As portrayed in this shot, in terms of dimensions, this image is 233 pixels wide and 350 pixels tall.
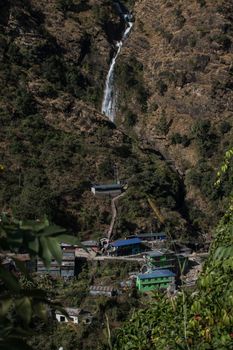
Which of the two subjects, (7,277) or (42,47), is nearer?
(7,277)

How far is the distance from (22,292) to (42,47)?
37.2 metres

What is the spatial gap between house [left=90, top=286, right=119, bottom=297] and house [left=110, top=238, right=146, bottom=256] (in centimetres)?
387

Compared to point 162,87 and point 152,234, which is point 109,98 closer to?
point 162,87

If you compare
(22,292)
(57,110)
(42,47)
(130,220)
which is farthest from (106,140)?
(22,292)

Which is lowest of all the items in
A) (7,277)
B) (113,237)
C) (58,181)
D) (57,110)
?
(113,237)

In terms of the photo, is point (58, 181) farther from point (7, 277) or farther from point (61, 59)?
point (7, 277)

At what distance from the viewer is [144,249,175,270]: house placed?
2434 cm

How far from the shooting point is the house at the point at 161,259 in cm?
2434

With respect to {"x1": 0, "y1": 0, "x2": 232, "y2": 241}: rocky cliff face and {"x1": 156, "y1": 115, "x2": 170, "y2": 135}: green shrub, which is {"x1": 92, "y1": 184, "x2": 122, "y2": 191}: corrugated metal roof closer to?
{"x1": 0, "y1": 0, "x2": 232, "y2": 241}: rocky cliff face

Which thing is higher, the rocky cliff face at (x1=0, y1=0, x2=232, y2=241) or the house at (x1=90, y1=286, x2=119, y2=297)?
the rocky cliff face at (x1=0, y1=0, x2=232, y2=241)

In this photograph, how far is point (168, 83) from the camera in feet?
126

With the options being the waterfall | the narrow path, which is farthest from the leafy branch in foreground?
the waterfall

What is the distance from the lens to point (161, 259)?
2473cm

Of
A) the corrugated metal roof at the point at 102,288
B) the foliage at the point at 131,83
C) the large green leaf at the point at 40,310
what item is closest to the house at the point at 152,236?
the corrugated metal roof at the point at 102,288
